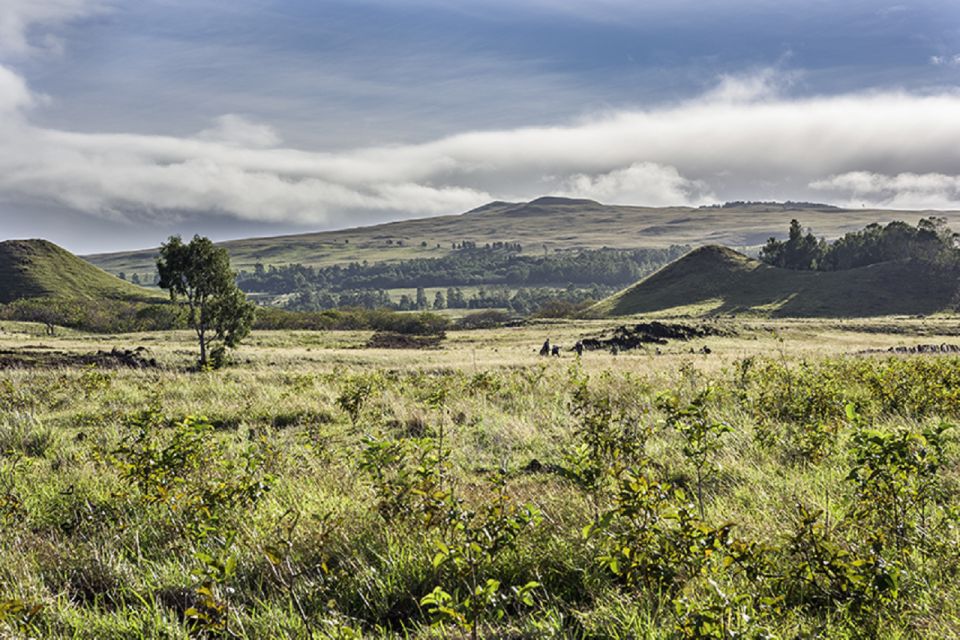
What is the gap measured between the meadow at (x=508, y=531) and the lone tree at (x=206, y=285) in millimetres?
26723

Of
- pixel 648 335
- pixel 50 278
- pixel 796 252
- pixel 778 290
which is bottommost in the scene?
pixel 648 335

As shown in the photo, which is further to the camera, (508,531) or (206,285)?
(206,285)

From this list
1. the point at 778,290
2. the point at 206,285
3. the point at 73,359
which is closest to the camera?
the point at 73,359

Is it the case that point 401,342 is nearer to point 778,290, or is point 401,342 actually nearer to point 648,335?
point 648,335

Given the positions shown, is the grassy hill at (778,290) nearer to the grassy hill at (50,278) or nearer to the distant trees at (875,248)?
the distant trees at (875,248)

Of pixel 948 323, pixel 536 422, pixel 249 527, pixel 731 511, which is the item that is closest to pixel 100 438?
pixel 249 527

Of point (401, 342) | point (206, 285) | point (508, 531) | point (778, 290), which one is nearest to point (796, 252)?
point (778, 290)

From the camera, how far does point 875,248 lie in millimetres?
111875

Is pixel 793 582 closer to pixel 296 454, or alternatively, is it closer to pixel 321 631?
pixel 321 631

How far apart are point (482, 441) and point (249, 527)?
4.79 metres

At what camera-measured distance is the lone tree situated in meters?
36.2

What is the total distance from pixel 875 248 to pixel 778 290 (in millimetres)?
26425

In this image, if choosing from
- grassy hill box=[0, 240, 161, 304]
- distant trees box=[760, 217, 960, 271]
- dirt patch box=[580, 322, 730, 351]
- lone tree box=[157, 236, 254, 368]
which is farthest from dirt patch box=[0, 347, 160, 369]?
distant trees box=[760, 217, 960, 271]

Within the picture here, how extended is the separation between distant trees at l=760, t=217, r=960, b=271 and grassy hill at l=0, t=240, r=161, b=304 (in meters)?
143
